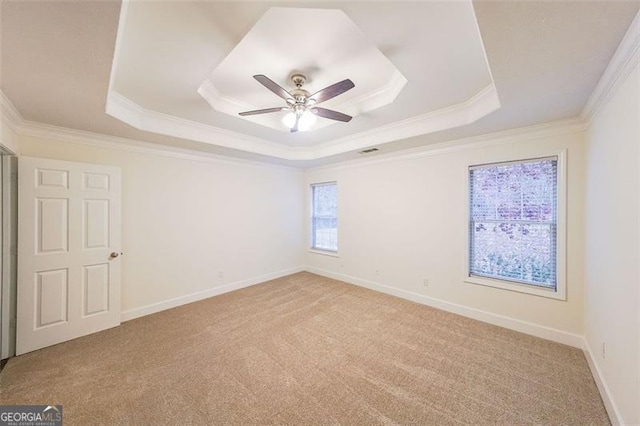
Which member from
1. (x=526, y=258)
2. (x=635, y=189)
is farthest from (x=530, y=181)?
(x=635, y=189)

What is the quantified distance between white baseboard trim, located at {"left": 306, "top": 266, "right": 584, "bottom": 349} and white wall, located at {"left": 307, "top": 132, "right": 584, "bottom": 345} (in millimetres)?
11

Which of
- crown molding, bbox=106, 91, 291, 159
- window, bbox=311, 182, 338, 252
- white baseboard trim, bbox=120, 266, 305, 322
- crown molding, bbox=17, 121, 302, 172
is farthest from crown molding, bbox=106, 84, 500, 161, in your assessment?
white baseboard trim, bbox=120, 266, 305, 322

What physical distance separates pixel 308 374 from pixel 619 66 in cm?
321

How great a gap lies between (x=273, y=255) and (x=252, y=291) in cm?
97

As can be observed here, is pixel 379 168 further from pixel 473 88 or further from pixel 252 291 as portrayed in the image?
pixel 252 291

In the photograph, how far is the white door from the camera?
251 cm

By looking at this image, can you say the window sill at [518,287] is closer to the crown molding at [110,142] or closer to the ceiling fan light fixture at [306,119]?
the ceiling fan light fixture at [306,119]

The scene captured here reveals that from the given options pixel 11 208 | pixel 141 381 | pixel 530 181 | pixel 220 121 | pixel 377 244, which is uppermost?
pixel 220 121

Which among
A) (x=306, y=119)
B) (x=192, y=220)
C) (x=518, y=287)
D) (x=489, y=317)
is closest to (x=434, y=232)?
(x=518, y=287)

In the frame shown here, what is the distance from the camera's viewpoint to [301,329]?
293 centimetres

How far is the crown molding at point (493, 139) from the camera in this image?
2621 millimetres

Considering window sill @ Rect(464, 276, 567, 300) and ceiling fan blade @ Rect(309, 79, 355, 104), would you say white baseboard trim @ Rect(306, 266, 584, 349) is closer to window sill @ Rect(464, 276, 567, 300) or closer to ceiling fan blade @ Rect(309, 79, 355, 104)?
window sill @ Rect(464, 276, 567, 300)

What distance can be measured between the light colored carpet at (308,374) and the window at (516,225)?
0.69 metres

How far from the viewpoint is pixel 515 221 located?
9.74ft
